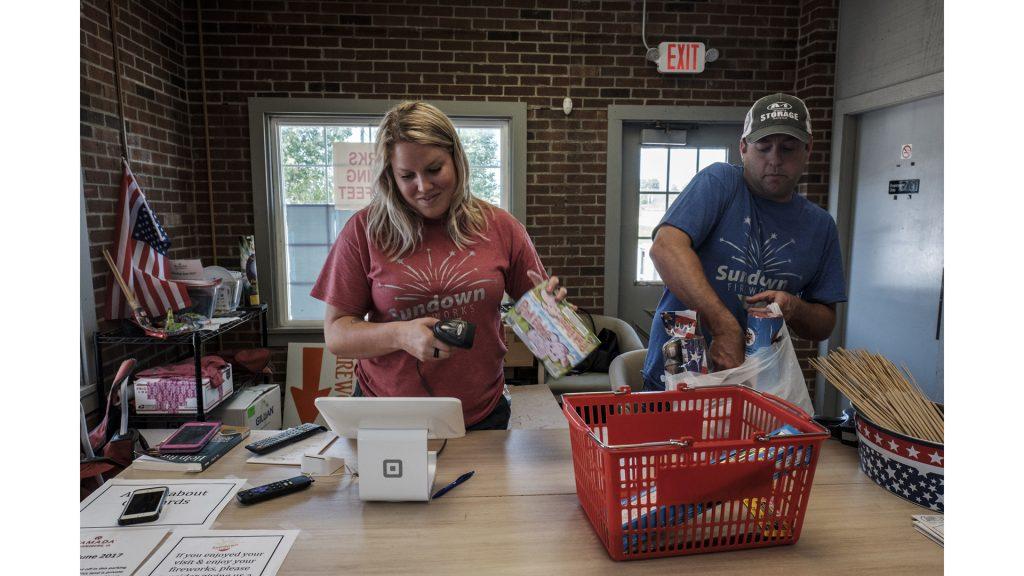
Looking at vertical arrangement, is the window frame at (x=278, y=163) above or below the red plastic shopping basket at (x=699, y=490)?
above

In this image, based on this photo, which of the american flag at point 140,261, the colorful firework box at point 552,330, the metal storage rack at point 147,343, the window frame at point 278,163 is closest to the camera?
the colorful firework box at point 552,330

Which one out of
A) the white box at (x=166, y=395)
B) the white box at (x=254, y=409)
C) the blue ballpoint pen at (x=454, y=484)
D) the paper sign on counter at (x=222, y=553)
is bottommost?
the white box at (x=254, y=409)

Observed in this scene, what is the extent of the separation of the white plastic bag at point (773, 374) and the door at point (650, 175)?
2.65 metres

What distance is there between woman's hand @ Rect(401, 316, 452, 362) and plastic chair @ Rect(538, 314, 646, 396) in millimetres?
2234

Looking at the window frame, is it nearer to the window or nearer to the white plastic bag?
the window

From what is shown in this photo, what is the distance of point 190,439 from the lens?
1534 mm

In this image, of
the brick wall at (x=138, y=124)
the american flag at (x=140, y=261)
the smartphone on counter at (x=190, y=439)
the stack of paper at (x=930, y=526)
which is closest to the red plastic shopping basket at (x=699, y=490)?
the stack of paper at (x=930, y=526)

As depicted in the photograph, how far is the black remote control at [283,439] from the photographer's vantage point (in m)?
1.51

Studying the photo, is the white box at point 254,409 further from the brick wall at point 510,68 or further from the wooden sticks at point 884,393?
the wooden sticks at point 884,393

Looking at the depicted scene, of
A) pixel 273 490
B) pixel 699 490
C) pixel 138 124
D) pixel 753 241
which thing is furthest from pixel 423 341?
pixel 138 124

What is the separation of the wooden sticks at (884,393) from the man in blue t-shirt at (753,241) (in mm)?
237

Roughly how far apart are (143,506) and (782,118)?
1.84m

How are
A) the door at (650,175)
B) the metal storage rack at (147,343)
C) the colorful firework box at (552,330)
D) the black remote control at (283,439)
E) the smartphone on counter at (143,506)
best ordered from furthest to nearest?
1. the door at (650,175)
2. the metal storage rack at (147,343)
3. the black remote control at (283,439)
4. the colorful firework box at (552,330)
5. the smartphone on counter at (143,506)

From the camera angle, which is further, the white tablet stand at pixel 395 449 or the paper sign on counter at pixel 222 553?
the white tablet stand at pixel 395 449
